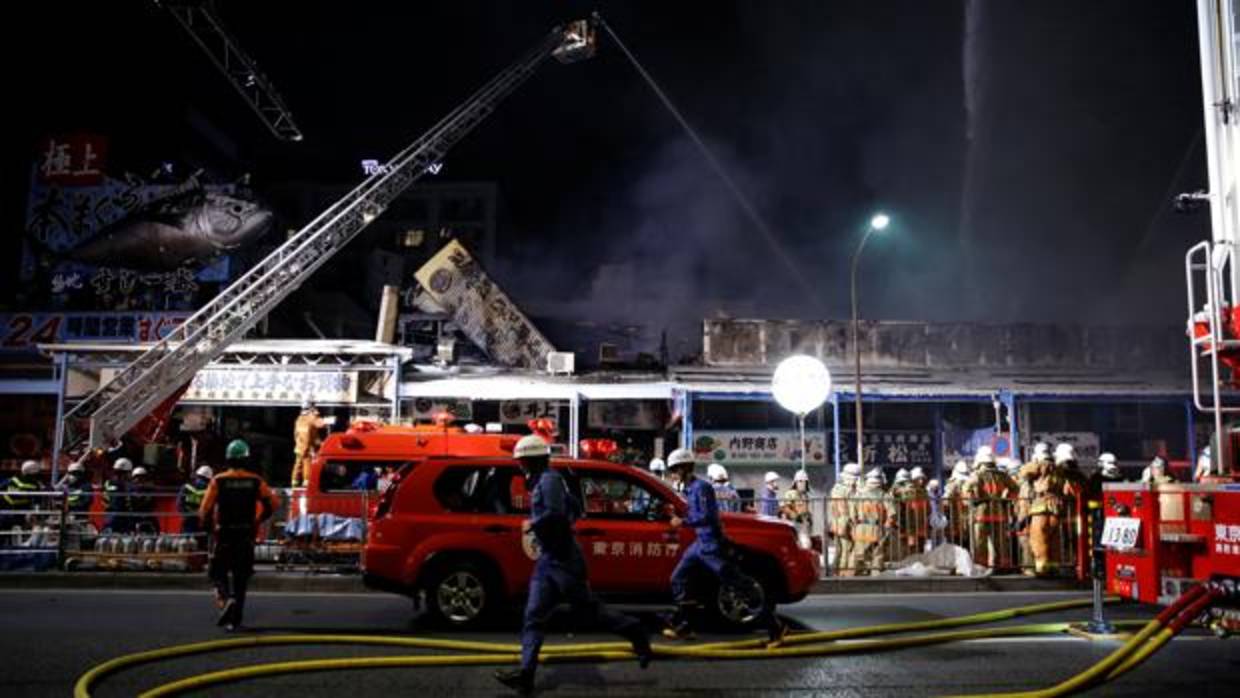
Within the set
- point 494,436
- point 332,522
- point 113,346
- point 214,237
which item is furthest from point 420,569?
point 214,237

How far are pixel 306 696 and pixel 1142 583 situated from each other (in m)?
6.02

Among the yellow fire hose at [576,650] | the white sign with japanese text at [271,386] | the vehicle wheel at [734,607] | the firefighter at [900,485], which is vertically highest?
the white sign with japanese text at [271,386]

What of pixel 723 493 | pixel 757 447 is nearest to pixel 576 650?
pixel 723 493

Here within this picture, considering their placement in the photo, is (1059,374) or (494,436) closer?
(494,436)

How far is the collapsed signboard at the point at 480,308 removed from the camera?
25344 millimetres

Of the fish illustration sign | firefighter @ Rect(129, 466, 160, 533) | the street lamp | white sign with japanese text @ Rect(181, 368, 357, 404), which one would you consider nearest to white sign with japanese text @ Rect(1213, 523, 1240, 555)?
the street lamp

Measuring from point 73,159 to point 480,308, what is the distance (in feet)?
45.9

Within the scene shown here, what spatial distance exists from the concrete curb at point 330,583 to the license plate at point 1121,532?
5.00 metres

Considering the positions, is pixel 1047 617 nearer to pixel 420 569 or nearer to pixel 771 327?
pixel 420 569

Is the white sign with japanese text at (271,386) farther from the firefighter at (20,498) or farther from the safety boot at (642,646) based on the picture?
the safety boot at (642,646)

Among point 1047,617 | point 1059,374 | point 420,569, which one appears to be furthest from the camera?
point 1059,374

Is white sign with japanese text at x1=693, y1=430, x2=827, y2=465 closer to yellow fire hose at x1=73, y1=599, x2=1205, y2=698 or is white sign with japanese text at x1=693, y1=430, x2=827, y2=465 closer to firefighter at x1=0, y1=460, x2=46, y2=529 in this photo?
yellow fire hose at x1=73, y1=599, x2=1205, y2=698

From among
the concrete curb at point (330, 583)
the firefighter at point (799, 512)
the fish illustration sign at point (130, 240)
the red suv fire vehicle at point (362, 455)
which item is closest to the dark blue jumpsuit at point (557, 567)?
the concrete curb at point (330, 583)

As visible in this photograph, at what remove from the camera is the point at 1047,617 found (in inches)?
370
